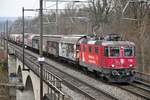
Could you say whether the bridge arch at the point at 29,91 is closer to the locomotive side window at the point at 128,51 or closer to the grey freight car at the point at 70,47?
the grey freight car at the point at 70,47

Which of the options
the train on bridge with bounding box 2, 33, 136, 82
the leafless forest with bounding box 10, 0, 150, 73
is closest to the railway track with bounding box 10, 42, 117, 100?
the train on bridge with bounding box 2, 33, 136, 82

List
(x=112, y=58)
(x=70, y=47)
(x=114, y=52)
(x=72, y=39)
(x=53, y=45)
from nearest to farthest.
Result: (x=112, y=58) → (x=114, y=52) → (x=72, y=39) → (x=70, y=47) → (x=53, y=45)

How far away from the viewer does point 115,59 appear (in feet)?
82.5

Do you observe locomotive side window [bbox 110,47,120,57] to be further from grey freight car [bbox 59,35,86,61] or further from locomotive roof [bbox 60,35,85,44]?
locomotive roof [bbox 60,35,85,44]

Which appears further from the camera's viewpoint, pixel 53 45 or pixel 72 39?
pixel 53 45

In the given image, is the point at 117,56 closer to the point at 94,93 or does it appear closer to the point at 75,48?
the point at 94,93

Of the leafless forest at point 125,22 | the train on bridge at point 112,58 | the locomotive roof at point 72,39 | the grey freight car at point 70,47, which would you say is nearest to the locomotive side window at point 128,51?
the train on bridge at point 112,58

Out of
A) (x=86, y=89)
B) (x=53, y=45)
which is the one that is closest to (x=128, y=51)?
(x=86, y=89)

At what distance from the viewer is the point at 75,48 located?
34.0 m

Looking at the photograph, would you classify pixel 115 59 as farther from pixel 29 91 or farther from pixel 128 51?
pixel 29 91

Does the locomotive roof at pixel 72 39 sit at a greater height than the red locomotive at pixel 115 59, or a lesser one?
greater

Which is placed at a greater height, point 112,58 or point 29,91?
point 112,58

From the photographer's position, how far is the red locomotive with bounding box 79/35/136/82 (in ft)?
81.6

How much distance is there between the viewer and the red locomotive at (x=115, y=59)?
81.6 ft
